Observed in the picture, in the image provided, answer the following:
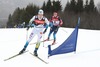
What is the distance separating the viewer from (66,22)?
57.0 meters

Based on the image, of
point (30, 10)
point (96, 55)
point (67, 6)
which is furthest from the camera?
point (30, 10)

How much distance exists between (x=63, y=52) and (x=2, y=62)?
82.7 inches

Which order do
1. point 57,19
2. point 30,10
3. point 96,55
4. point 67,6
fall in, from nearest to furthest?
point 96,55
point 57,19
point 67,6
point 30,10

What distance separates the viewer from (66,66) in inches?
304

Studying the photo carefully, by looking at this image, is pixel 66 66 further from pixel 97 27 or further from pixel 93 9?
pixel 93 9

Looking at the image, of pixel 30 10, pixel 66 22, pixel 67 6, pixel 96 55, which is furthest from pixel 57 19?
pixel 30 10

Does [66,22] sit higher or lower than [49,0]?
lower

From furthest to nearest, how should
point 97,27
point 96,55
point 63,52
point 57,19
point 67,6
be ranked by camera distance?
point 67,6 → point 97,27 → point 57,19 → point 96,55 → point 63,52

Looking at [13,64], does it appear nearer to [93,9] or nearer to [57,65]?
[57,65]

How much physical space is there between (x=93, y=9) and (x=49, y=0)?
12.5m

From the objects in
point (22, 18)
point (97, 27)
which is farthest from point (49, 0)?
point (97, 27)

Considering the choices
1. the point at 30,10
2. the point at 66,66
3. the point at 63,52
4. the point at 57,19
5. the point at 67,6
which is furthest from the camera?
the point at 30,10

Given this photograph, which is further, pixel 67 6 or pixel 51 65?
pixel 67 6

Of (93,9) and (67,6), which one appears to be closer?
(93,9)
